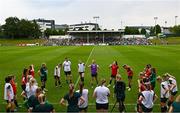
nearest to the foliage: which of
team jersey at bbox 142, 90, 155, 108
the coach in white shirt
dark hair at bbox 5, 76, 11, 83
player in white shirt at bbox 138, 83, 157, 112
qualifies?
dark hair at bbox 5, 76, 11, 83

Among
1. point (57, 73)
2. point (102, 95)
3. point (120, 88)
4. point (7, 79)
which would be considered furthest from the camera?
point (57, 73)

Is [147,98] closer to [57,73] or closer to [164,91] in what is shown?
[164,91]

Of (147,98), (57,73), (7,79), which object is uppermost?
(7,79)

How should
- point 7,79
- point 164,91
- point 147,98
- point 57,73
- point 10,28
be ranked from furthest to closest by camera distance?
point 10,28 < point 57,73 < point 164,91 < point 7,79 < point 147,98

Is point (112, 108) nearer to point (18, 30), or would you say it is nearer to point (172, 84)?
point (172, 84)

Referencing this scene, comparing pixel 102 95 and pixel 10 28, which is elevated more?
pixel 102 95

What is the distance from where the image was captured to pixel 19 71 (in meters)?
36.4

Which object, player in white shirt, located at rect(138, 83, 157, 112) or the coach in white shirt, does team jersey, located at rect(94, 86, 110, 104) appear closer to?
the coach in white shirt

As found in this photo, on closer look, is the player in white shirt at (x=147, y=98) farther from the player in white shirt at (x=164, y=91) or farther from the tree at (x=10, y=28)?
the tree at (x=10, y=28)

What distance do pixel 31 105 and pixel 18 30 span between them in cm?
17373

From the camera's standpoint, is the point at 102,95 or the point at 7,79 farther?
the point at 7,79

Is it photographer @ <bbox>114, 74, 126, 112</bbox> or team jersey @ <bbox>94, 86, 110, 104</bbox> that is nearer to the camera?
team jersey @ <bbox>94, 86, 110, 104</bbox>

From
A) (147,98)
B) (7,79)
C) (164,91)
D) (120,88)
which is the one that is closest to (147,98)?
(147,98)

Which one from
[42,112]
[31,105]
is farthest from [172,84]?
[42,112]
